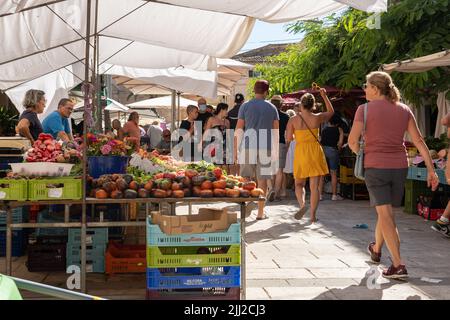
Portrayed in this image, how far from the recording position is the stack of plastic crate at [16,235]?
7988mm

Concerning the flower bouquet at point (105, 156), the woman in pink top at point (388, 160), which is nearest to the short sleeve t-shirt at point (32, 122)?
the flower bouquet at point (105, 156)

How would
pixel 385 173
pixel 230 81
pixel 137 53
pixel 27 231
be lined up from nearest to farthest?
pixel 385 173
pixel 27 231
pixel 137 53
pixel 230 81

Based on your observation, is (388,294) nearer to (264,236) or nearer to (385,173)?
(385,173)

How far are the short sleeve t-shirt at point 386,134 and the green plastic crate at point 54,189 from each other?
2.64 metres

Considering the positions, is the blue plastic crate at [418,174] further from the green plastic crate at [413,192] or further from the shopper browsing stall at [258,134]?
the shopper browsing stall at [258,134]

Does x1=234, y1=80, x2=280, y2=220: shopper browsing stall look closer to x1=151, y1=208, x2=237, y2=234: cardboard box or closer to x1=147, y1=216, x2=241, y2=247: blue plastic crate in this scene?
x1=151, y1=208, x2=237, y2=234: cardboard box

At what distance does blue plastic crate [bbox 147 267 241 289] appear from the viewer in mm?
5469

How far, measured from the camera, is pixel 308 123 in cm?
1018

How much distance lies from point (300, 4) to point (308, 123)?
3.44 m

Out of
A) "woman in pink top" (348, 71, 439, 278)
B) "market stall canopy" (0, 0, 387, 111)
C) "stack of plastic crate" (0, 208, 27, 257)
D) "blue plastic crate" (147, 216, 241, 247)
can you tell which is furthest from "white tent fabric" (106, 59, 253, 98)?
"blue plastic crate" (147, 216, 241, 247)

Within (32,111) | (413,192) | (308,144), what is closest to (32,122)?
(32,111)

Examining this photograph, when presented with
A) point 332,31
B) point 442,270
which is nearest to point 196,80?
point 332,31

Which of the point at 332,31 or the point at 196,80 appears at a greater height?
the point at 332,31

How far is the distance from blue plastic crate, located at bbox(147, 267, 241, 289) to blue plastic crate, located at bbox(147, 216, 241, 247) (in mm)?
212
